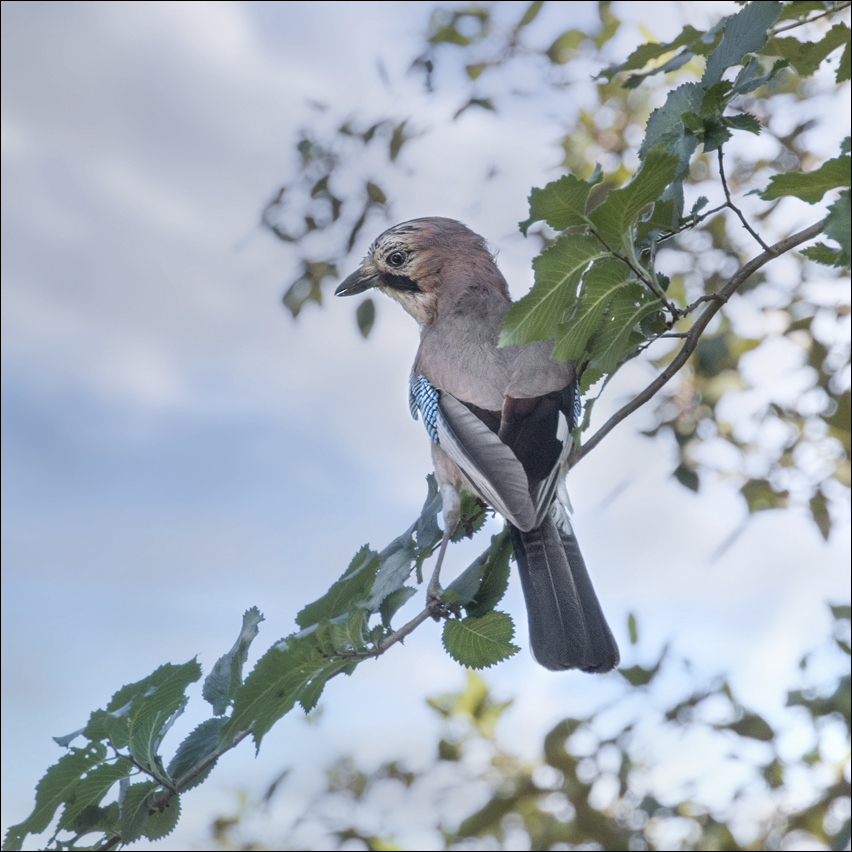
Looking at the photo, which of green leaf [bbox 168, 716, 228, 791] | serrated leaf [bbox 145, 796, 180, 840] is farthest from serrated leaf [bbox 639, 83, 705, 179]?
serrated leaf [bbox 145, 796, 180, 840]

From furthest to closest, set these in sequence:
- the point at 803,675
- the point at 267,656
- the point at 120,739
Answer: the point at 803,675
the point at 120,739
the point at 267,656

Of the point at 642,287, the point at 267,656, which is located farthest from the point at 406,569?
the point at 642,287

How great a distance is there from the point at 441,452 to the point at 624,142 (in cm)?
270

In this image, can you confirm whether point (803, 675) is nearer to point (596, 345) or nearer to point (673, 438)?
point (673, 438)

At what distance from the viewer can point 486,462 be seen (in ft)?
7.42

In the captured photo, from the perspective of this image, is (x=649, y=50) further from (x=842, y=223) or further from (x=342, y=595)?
(x=342, y=595)

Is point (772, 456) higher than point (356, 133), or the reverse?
point (356, 133)

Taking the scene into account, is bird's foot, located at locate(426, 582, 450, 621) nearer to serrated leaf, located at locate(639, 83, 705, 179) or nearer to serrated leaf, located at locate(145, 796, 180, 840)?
serrated leaf, located at locate(145, 796, 180, 840)

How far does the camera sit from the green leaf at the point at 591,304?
1.76 meters

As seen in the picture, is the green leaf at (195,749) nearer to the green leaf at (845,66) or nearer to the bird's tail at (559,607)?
the bird's tail at (559,607)

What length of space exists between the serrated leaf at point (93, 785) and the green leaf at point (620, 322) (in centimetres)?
142

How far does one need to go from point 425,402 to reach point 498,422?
13.9 inches

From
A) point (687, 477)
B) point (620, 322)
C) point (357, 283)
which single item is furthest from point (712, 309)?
point (687, 477)

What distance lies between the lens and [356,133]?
4.32 meters
